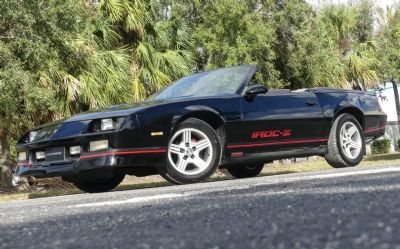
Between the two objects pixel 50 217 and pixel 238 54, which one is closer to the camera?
pixel 50 217

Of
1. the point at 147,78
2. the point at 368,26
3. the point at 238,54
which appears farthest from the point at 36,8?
the point at 368,26

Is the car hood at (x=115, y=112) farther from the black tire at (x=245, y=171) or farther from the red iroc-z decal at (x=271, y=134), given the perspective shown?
the black tire at (x=245, y=171)

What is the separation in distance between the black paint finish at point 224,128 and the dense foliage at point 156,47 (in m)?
4.07

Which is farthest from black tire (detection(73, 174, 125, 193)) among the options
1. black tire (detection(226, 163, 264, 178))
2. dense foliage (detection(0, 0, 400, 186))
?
dense foliage (detection(0, 0, 400, 186))

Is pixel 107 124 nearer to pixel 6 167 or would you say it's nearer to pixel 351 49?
pixel 6 167

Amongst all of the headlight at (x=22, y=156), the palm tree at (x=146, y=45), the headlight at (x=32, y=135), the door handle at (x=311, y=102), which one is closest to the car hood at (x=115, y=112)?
the headlight at (x=32, y=135)

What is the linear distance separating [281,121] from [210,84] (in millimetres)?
859

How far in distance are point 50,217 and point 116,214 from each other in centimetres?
39

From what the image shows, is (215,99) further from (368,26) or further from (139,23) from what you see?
(368,26)

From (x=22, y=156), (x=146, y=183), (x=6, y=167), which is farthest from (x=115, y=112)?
(x=6, y=167)

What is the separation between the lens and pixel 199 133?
5980 millimetres

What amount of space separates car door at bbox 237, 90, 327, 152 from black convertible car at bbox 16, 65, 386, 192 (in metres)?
0.01

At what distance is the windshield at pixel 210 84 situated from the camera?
6.57 m

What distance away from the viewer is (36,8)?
1002 centimetres
